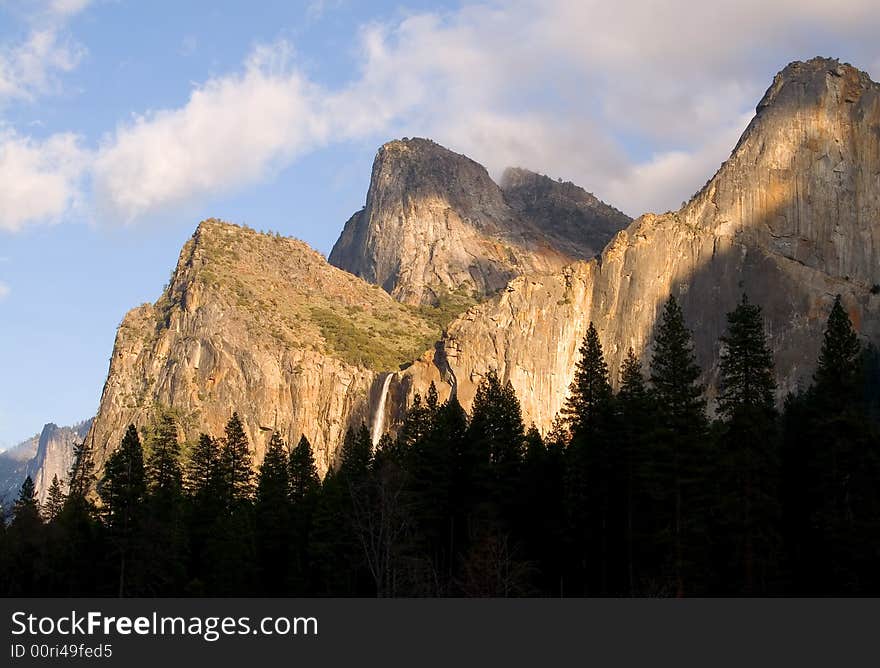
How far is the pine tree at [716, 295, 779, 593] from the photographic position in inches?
2090

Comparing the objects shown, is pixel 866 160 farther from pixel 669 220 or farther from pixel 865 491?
pixel 865 491

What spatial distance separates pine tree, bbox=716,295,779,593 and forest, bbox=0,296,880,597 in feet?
0.33

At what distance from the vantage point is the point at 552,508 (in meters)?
69.6

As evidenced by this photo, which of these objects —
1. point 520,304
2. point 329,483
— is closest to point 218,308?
point 520,304

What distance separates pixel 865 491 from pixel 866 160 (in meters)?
108

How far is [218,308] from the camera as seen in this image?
7761 inches

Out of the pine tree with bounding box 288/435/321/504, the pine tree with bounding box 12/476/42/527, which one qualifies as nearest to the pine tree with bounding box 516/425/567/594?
the pine tree with bounding box 288/435/321/504

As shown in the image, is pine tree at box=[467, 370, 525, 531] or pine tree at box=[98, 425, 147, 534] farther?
pine tree at box=[98, 425, 147, 534]

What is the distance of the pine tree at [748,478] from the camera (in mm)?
53094

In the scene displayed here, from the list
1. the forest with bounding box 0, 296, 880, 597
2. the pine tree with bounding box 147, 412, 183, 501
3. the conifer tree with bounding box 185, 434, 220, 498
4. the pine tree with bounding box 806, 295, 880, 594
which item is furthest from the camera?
the conifer tree with bounding box 185, 434, 220, 498

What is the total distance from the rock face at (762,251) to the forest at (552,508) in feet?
157

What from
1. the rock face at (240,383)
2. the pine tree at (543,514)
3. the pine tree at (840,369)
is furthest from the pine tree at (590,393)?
the rock face at (240,383)

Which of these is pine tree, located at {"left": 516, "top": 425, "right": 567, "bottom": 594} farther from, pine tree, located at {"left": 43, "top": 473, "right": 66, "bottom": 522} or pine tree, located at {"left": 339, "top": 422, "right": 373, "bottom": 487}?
pine tree, located at {"left": 43, "top": 473, "right": 66, "bottom": 522}

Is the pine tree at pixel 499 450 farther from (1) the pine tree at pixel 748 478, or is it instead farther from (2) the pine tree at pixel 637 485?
(1) the pine tree at pixel 748 478
